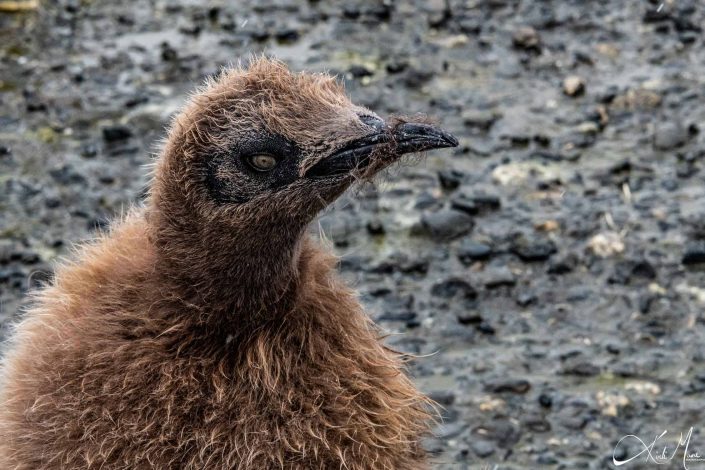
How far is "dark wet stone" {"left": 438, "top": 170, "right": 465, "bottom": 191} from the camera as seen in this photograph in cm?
761

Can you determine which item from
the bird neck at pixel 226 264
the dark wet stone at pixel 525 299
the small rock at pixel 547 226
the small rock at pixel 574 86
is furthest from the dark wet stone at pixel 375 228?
the bird neck at pixel 226 264

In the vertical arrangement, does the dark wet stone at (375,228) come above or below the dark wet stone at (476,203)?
below

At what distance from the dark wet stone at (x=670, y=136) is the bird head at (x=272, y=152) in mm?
4064

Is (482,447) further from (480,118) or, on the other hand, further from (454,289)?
(480,118)

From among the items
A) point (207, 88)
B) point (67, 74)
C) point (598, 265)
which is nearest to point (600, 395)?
point (598, 265)

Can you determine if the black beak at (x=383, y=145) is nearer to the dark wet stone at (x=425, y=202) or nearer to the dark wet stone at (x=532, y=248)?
the dark wet stone at (x=532, y=248)

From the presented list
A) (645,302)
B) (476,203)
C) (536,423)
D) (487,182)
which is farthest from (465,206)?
(536,423)

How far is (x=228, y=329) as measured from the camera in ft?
13.9

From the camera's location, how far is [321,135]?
413 centimetres

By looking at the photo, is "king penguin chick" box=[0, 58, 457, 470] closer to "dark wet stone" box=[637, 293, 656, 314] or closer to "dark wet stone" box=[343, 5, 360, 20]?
"dark wet stone" box=[637, 293, 656, 314]

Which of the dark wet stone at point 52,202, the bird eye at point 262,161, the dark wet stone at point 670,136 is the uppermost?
the bird eye at point 262,161

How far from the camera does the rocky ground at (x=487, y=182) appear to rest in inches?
239

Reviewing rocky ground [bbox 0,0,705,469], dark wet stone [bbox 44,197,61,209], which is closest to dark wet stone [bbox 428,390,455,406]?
rocky ground [bbox 0,0,705,469]

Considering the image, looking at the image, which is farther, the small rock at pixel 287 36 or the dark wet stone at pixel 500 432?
the small rock at pixel 287 36
